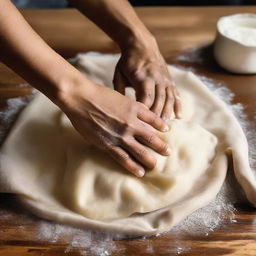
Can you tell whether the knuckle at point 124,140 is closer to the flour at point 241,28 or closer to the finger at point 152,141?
the finger at point 152,141

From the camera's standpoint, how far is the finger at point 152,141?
0.97m

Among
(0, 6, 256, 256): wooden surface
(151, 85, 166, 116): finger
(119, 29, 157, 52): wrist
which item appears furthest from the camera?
(119, 29, 157, 52): wrist

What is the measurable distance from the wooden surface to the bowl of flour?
0.04 m

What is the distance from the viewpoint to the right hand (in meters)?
0.95

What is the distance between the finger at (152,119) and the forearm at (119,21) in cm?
33

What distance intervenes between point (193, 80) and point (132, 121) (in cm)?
41

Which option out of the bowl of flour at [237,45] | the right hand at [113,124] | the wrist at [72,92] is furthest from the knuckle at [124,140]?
the bowl of flour at [237,45]

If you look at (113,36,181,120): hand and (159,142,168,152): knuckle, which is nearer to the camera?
(159,142,168,152): knuckle

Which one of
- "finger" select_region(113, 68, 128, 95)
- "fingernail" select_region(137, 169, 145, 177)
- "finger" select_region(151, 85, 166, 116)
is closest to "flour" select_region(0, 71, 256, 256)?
"fingernail" select_region(137, 169, 145, 177)

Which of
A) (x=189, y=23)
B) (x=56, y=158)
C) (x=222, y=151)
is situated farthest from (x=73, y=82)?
(x=189, y=23)

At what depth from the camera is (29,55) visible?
3.01 ft

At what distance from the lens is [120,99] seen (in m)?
0.98

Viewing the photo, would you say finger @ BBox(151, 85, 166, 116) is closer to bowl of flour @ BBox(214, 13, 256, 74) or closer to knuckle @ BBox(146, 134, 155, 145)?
knuckle @ BBox(146, 134, 155, 145)

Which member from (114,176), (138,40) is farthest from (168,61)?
(114,176)
